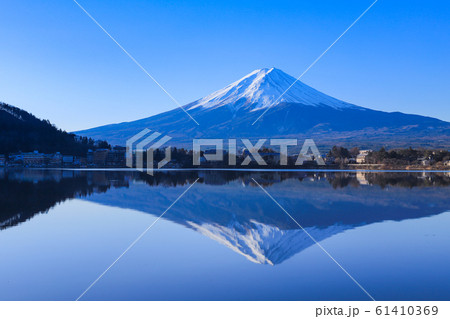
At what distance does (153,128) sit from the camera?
100688 mm

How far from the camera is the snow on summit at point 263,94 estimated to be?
109062mm

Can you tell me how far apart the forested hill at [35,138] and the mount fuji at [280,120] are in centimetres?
2474

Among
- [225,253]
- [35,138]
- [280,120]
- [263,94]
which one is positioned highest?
[263,94]

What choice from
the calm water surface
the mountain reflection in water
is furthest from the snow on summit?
the calm water surface

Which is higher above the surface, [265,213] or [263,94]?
[263,94]

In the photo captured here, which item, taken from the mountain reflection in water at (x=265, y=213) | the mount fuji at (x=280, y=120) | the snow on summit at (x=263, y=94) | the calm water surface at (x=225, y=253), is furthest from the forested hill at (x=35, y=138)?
the calm water surface at (x=225, y=253)

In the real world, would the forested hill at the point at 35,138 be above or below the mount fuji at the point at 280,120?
below

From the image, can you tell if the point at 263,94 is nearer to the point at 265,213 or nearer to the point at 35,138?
the point at 35,138

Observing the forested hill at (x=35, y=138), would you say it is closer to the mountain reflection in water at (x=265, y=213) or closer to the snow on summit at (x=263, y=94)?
the snow on summit at (x=263, y=94)

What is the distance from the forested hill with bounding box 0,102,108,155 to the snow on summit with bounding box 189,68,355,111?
44543 mm

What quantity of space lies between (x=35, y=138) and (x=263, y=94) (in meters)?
61.0

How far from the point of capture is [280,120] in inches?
4063

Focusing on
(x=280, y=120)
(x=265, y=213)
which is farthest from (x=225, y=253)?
(x=280, y=120)
